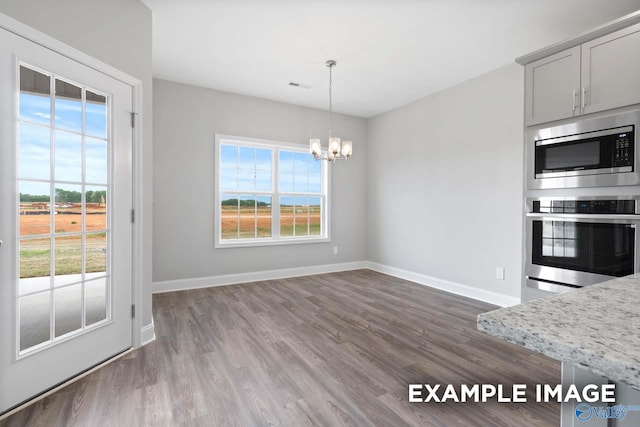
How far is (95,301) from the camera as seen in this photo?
90.5 inches

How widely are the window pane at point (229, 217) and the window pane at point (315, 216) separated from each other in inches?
52.4

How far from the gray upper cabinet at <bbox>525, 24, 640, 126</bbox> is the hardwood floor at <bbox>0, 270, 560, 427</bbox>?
6.39ft

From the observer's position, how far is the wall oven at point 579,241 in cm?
216

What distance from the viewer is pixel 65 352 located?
6.85 feet

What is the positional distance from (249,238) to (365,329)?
258cm

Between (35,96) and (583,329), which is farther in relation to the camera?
(35,96)

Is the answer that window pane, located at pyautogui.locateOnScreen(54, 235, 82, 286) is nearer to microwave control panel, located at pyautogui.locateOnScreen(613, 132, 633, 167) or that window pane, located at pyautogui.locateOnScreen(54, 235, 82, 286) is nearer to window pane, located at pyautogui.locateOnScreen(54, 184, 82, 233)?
window pane, located at pyautogui.locateOnScreen(54, 184, 82, 233)

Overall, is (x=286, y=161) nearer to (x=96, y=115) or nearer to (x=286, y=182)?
(x=286, y=182)

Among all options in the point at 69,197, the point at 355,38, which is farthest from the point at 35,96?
the point at 355,38

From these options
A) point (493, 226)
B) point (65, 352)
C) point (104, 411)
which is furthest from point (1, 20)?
point (493, 226)

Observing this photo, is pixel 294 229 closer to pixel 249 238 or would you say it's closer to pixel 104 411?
pixel 249 238

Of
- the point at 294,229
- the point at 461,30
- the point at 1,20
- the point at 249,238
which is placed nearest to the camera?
the point at 1,20

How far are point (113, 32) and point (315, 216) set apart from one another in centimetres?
381

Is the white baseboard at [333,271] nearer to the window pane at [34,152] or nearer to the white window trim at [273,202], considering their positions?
the white window trim at [273,202]
